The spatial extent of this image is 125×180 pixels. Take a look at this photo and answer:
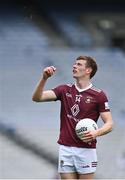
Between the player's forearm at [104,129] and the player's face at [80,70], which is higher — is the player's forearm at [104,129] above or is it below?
below

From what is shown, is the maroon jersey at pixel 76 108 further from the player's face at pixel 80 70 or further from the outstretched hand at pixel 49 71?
the outstretched hand at pixel 49 71

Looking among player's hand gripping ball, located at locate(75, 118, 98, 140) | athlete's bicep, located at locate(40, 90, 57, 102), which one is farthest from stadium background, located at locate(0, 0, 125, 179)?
player's hand gripping ball, located at locate(75, 118, 98, 140)

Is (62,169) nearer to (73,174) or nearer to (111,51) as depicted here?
(73,174)

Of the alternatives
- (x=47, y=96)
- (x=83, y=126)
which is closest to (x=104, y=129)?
(x=83, y=126)

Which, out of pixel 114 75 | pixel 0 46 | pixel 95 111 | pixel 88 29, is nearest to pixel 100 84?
pixel 114 75

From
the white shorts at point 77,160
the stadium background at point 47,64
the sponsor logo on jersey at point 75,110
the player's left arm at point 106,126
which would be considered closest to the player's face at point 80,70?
the sponsor logo on jersey at point 75,110

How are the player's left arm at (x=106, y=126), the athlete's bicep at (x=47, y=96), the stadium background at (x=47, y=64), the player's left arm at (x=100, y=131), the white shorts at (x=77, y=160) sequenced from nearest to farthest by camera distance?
the player's left arm at (x=100, y=131), the player's left arm at (x=106, y=126), the white shorts at (x=77, y=160), the athlete's bicep at (x=47, y=96), the stadium background at (x=47, y=64)

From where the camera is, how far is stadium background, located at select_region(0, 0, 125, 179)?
1120cm

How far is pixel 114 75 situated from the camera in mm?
11297

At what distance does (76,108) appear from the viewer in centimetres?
638

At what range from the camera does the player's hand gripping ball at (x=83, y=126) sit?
609 centimetres

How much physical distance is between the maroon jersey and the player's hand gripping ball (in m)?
0.14

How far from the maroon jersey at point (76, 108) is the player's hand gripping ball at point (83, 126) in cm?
14

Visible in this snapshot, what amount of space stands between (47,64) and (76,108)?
4.97m
